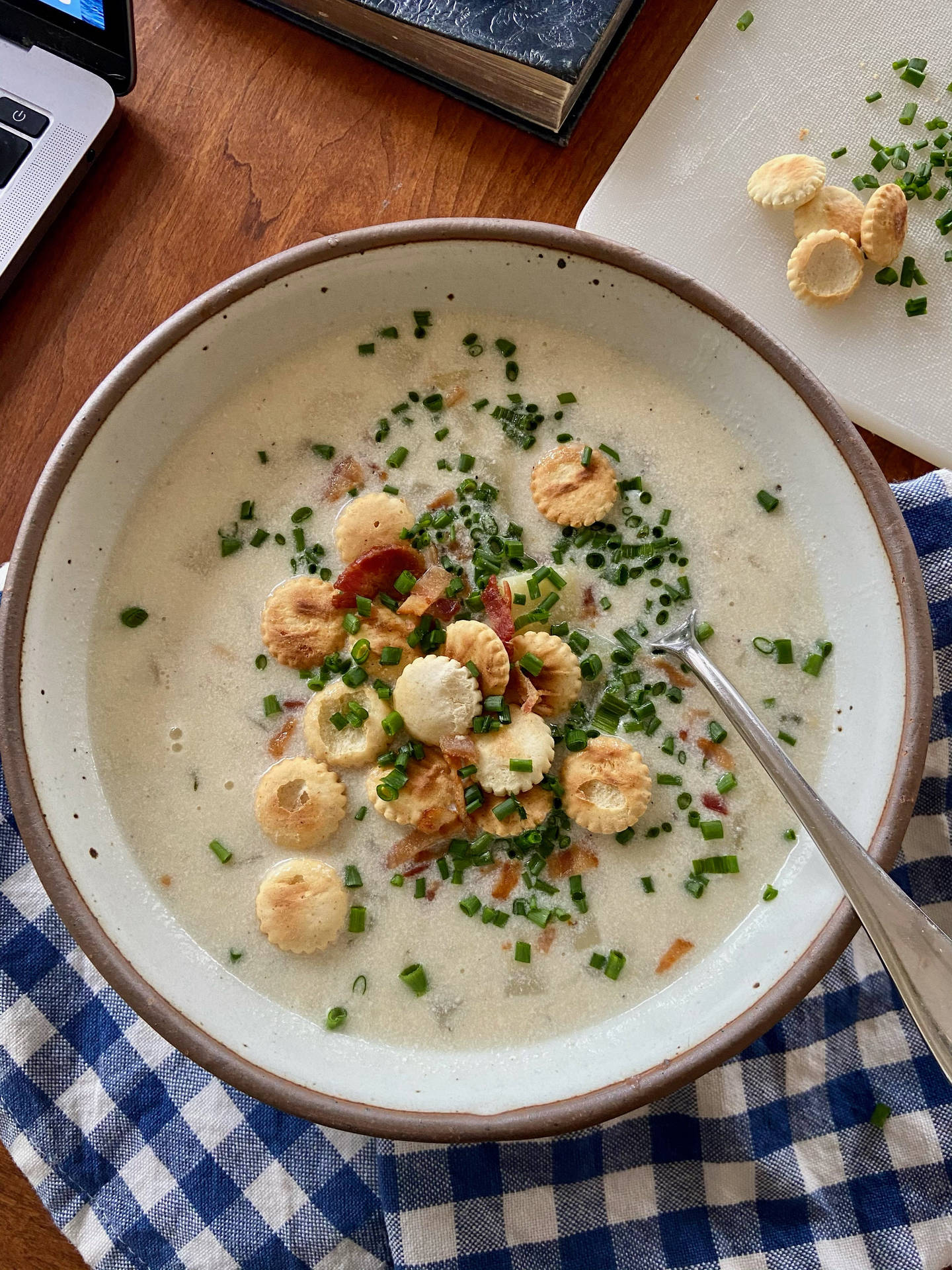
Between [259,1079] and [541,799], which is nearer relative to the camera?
[259,1079]

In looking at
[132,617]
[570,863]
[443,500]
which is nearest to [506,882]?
[570,863]

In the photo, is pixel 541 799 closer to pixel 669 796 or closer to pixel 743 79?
pixel 669 796

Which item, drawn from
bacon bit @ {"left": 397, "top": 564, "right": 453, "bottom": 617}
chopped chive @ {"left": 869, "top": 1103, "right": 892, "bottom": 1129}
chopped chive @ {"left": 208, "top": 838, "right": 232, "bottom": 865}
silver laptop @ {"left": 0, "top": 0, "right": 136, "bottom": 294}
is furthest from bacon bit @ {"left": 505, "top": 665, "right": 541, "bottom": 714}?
silver laptop @ {"left": 0, "top": 0, "right": 136, "bottom": 294}

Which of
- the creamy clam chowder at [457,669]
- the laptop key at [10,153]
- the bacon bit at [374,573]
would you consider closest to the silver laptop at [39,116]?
the laptop key at [10,153]

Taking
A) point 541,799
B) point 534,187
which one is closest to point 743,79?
point 534,187

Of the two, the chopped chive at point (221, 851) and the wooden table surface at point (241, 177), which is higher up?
the wooden table surface at point (241, 177)

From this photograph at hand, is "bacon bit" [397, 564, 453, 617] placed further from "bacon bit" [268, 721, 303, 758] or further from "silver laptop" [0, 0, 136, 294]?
"silver laptop" [0, 0, 136, 294]

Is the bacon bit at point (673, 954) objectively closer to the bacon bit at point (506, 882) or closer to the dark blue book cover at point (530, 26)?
the bacon bit at point (506, 882)
